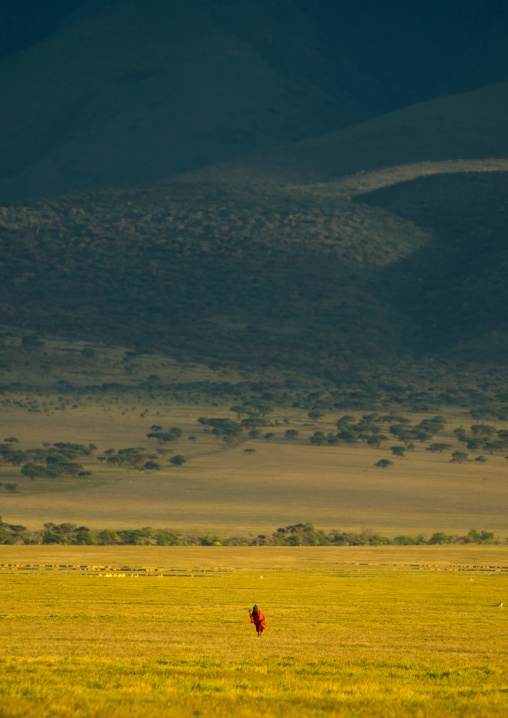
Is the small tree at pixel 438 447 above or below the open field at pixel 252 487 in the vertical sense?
above

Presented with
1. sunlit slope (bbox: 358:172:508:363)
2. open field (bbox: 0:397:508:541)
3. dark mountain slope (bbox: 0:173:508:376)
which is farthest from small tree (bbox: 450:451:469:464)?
sunlit slope (bbox: 358:172:508:363)

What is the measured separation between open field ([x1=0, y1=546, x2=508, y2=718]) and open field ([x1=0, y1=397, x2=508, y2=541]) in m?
10.7

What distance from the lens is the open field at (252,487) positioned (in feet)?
198

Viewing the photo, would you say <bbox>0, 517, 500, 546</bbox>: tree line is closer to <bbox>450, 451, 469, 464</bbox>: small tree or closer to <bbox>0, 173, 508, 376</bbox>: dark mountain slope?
<bbox>450, 451, 469, 464</bbox>: small tree

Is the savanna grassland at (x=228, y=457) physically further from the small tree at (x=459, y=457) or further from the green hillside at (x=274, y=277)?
the green hillside at (x=274, y=277)

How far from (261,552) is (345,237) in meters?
114

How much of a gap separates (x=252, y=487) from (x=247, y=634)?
152ft

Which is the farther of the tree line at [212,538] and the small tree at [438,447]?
the small tree at [438,447]

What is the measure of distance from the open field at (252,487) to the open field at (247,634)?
10.7 m

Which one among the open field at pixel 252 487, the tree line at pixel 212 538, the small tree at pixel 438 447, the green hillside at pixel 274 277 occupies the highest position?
the green hillside at pixel 274 277

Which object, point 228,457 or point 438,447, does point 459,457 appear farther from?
point 228,457

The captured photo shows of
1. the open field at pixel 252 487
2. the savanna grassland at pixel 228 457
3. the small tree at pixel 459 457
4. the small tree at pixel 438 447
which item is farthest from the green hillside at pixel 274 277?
the open field at pixel 252 487

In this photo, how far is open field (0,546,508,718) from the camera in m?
11.9

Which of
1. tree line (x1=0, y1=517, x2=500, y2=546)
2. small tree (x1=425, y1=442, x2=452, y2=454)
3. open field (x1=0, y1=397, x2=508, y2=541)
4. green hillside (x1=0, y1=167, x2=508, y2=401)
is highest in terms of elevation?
green hillside (x1=0, y1=167, x2=508, y2=401)
